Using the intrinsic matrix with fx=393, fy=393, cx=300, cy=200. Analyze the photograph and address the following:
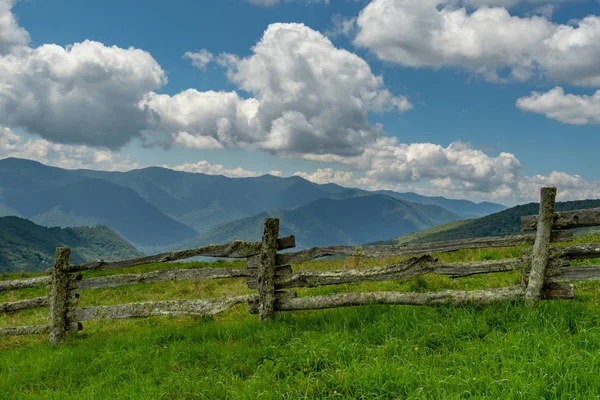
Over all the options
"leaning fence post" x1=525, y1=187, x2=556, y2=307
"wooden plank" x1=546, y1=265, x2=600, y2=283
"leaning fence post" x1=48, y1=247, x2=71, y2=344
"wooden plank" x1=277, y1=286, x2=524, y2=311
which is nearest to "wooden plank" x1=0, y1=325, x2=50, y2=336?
"leaning fence post" x1=48, y1=247, x2=71, y2=344

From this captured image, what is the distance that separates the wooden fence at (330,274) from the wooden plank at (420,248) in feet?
0.05

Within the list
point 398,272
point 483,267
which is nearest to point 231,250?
point 398,272

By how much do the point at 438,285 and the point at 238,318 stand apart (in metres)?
5.04

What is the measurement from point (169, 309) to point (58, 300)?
9.72 feet

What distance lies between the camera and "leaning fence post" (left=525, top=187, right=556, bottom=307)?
271 inches

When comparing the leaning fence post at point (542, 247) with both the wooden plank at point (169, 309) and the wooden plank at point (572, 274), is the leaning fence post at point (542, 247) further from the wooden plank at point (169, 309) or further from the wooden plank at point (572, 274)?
the wooden plank at point (169, 309)

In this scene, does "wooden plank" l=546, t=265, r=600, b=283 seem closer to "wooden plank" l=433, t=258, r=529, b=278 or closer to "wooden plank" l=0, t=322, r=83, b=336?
"wooden plank" l=433, t=258, r=529, b=278

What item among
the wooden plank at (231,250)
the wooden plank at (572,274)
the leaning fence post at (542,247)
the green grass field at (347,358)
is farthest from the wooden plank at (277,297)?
the wooden plank at (572,274)

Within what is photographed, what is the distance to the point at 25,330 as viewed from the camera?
9.98 metres

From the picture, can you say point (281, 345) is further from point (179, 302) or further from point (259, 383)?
point (179, 302)

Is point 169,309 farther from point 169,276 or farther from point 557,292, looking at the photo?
point 557,292

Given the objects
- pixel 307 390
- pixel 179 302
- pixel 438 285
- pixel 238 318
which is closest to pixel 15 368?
pixel 179 302

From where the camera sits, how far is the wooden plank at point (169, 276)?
8.65 metres

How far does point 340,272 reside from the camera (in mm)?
8031
